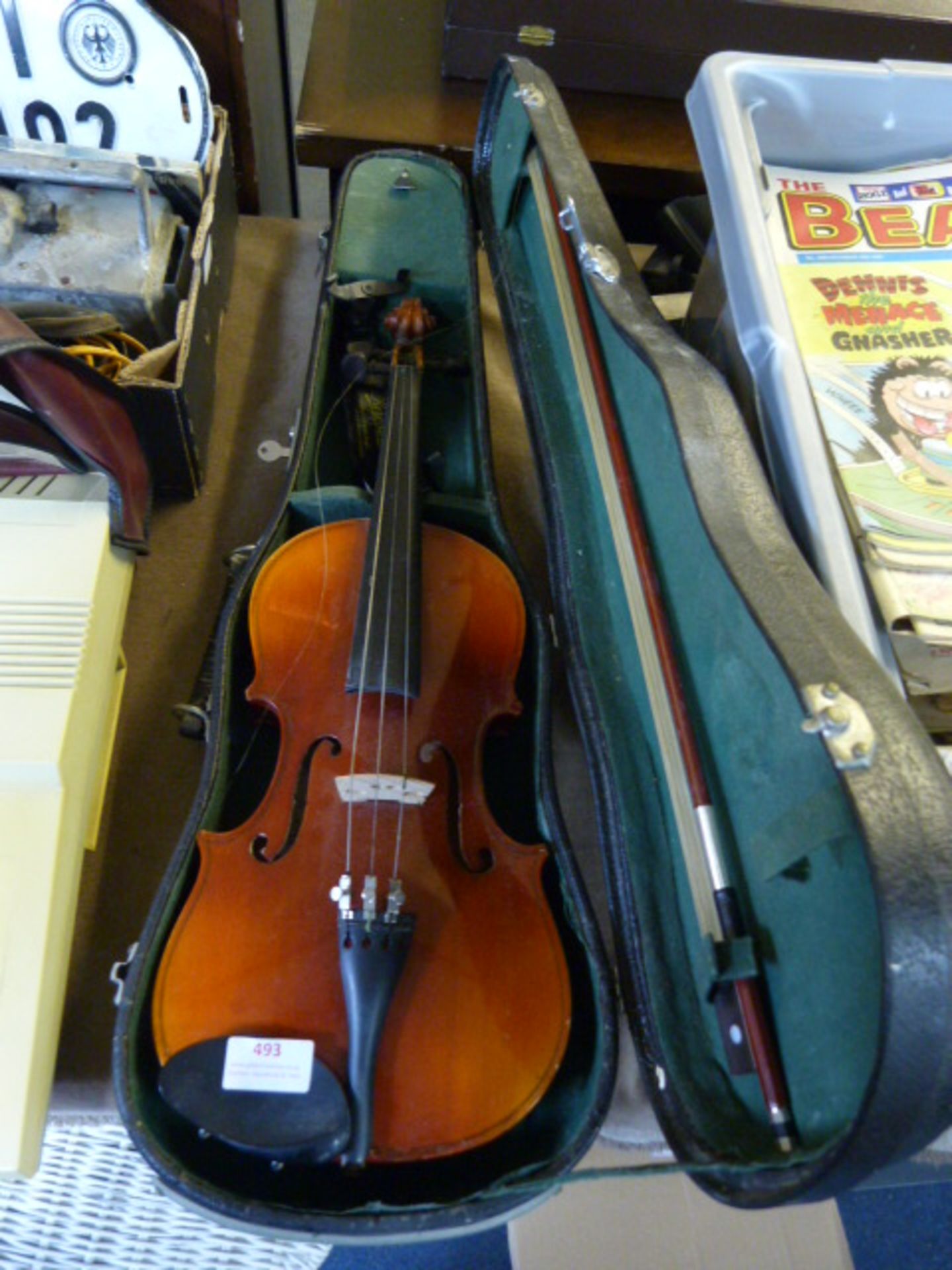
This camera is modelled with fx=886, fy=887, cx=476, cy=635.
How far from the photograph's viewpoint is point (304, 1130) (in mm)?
662

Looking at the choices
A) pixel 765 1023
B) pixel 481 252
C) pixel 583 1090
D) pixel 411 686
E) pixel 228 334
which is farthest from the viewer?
pixel 481 252

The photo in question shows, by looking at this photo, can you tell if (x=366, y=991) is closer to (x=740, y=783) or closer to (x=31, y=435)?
(x=740, y=783)

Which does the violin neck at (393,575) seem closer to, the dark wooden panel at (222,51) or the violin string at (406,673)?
the violin string at (406,673)

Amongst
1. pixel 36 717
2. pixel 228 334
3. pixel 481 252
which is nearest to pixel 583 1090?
pixel 36 717

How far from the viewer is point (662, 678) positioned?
0.78 m

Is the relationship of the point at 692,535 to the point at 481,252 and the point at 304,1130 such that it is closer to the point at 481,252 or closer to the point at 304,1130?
the point at 304,1130

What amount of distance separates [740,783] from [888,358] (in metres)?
0.48

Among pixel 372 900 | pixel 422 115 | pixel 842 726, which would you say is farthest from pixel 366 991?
pixel 422 115

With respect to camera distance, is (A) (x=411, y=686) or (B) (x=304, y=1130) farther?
(A) (x=411, y=686)

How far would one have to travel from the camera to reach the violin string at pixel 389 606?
2.70ft

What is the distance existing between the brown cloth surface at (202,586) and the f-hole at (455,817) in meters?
0.18

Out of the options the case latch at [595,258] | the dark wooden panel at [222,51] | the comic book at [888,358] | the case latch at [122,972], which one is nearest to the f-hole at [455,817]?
the case latch at [122,972]

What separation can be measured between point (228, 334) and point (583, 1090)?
1.16 m

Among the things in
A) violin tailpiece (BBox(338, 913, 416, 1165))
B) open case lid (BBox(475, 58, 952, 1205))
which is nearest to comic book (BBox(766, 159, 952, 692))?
open case lid (BBox(475, 58, 952, 1205))
